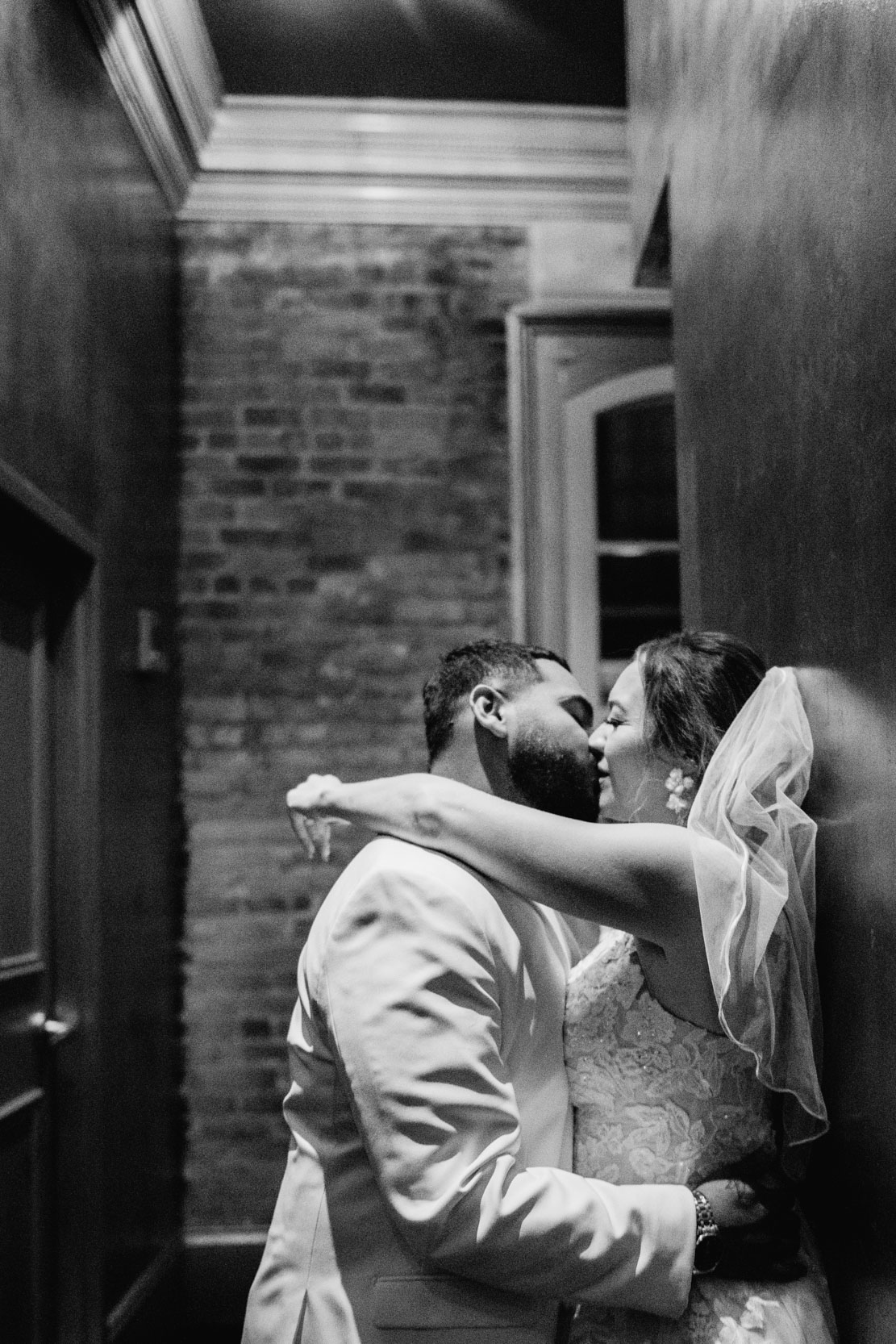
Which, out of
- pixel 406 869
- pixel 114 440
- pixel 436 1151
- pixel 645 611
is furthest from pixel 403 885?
pixel 645 611

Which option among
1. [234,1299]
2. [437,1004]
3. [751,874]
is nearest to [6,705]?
[437,1004]

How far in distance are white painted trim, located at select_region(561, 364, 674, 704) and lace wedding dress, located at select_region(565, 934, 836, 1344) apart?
107 inches

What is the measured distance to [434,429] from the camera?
4543mm

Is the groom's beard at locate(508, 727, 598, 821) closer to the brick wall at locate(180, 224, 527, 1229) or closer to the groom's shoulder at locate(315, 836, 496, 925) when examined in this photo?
the groom's shoulder at locate(315, 836, 496, 925)

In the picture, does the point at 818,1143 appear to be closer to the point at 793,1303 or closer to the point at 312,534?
the point at 793,1303

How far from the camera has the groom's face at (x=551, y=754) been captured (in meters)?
2.03

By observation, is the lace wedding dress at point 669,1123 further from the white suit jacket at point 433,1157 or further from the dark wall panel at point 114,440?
the dark wall panel at point 114,440

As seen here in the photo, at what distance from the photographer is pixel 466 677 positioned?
2045 mm

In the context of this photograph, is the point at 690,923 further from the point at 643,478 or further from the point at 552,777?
the point at 643,478

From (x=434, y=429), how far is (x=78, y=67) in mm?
1703

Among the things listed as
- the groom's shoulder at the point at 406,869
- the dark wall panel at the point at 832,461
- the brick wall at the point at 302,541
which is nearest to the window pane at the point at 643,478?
the brick wall at the point at 302,541

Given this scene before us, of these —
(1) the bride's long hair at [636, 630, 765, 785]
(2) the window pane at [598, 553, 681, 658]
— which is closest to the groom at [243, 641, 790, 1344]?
(1) the bride's long hair at [636, 630, 765, 785]

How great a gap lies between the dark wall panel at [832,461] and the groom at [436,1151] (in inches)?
11.1

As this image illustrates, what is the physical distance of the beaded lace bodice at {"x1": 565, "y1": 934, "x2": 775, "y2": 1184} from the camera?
168 cm
